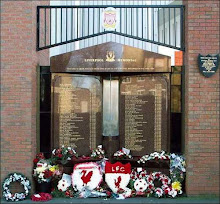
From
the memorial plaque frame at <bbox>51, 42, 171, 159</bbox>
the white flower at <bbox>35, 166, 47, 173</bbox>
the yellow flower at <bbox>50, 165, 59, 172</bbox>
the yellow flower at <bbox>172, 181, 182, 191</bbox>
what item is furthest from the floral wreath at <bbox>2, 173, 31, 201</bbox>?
the yellow flower at <bbox>172, 181, 182, 191</bbox>

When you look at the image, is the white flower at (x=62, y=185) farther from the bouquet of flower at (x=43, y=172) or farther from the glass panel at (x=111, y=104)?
the glass panel at (x=111, y=104)

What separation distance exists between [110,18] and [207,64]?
6.61 ft

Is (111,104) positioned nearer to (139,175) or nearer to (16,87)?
(139,175)

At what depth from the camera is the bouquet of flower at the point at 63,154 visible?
702 centimetres

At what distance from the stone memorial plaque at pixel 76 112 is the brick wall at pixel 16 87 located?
634mm

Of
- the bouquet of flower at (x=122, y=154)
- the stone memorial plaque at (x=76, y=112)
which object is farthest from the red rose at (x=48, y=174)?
the bouquet of flower at (x=122, y=154)

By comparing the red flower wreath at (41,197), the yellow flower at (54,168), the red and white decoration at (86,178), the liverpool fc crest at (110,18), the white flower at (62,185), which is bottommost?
the red flower wreath at (41,197)

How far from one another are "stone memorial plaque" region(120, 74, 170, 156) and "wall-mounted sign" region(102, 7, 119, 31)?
3.53ft

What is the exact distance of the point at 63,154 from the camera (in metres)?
7.04

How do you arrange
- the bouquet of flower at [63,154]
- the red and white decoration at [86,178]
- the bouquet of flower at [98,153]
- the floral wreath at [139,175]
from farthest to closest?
the bouquet of flower at [98,153]
the bouquet of flower at [63,154]
the floral wreath at [139,175]
the red and white decoration at [86,178]

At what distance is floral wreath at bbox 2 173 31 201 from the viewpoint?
654 centimetres

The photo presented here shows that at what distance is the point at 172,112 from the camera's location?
7.14m

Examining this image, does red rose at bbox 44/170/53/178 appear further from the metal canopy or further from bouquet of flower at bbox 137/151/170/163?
the metal canopy

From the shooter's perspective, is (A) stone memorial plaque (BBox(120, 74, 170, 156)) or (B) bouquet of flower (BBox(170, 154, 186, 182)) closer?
(B) bouquet of flower (BBox(170, 154, 186, 182))
